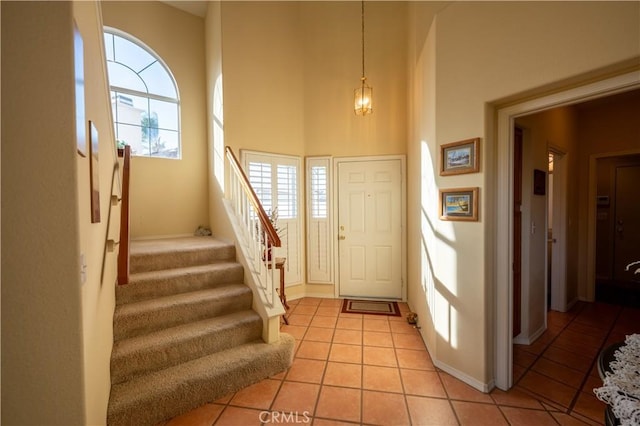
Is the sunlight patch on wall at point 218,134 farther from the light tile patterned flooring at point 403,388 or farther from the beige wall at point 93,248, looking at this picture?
the light tile patterned flooring at point 403,388

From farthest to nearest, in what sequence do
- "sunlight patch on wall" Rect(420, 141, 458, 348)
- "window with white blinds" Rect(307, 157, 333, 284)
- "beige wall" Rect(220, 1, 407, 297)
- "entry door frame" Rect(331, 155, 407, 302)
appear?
1. "window with white blinds" Rect(307, 157, 333, 284)
2. "entry door frame" Rect(331, 155, 407, 302)
3. "beige wall" Rect(220, 1, 407, 297)
4. "sunlight patch on wall" Rect(420, 141, 458, 348)

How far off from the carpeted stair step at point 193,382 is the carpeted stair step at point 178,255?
40.6 inches

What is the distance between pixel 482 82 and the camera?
1999 millimetres

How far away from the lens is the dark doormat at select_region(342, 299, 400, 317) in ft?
11.8

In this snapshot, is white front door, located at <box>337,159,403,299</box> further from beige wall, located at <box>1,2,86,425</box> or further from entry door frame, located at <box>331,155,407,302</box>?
beige wall, located at <box>1,2,86,425</box>

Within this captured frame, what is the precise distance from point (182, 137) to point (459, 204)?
12.2 feet

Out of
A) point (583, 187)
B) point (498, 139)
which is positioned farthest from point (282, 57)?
point (583, 187)

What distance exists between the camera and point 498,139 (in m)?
2.07

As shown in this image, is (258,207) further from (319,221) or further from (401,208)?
(401,208)

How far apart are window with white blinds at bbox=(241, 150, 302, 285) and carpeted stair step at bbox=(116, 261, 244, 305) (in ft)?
3.68

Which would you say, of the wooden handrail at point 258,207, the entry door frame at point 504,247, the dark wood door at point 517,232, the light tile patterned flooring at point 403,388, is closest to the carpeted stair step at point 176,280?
the wooden handrail at point 258,207

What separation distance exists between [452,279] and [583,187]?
10.5ft

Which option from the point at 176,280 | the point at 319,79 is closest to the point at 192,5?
the point at 319,79

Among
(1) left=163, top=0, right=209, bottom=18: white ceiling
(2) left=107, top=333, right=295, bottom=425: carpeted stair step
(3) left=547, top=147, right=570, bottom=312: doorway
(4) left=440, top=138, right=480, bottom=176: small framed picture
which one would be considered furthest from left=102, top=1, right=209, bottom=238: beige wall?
(3) left=547, top=147, right=570, bottom=312: doorway
